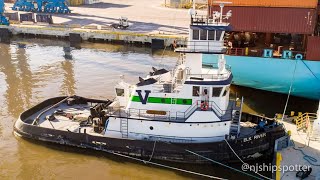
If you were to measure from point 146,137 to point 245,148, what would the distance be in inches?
180

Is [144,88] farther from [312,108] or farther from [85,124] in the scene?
[312,108]

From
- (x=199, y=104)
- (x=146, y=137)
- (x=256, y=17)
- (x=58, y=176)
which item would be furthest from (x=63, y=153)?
(x=256, y=17)

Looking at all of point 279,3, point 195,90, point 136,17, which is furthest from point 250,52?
point 136,17

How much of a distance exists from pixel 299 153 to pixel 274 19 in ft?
34.7

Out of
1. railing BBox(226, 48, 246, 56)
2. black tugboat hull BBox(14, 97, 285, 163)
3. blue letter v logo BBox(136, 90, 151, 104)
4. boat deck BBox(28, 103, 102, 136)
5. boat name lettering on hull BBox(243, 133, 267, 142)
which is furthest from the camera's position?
railing BBox(226, 48, 246, 56)

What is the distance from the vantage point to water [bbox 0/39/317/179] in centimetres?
1697

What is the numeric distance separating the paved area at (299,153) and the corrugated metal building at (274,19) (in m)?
7.75

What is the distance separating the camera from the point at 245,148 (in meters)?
17.0

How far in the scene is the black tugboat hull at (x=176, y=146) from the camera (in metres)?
16.8

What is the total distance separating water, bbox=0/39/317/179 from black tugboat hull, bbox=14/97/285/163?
50 centimetres

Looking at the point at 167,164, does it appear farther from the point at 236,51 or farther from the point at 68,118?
the point at 236,51

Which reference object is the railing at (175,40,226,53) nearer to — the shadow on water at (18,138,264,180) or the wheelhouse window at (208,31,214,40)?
the wheelhouse window at (208,31,214,40)

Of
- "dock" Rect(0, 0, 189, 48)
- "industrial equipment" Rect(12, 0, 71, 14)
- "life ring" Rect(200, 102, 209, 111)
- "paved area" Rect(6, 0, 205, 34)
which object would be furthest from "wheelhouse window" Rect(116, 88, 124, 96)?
"industrial equipment" Rect(12, 0, 71, 14)

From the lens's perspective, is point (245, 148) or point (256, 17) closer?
point (245, 148)
